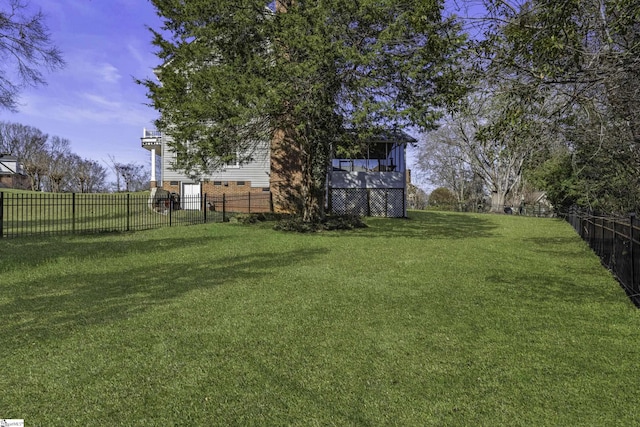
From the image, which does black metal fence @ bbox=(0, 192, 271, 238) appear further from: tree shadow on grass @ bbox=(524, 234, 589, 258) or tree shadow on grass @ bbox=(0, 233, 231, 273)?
tree shadow on grass @ bbox=(524, 234, 589, 258)

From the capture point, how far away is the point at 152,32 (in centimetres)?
1345

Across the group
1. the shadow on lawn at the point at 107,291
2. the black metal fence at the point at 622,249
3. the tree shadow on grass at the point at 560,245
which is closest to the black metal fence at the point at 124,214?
the shadow on lawn at the point at 107,291

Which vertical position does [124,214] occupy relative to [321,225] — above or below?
above

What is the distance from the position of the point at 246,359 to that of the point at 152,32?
13649 millimetres

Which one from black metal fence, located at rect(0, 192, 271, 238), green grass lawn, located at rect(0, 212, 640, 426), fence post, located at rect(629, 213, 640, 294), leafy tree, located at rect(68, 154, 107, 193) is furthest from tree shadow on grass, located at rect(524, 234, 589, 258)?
leafy tree, located at rect(68, 154, 107, 193)

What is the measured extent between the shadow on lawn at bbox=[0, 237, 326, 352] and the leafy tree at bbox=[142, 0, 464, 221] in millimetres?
4944

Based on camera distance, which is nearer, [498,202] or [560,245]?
[560,245]

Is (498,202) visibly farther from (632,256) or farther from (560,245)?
(632,256)

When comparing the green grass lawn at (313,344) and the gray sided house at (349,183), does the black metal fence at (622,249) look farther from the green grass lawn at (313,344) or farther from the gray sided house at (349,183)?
the gray sided house at (349,183)

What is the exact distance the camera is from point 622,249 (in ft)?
22.4

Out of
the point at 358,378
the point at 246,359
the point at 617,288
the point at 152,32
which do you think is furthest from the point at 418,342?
the point at 152,32

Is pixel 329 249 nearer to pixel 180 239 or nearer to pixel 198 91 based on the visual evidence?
pixel 180 239

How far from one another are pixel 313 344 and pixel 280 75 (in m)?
9.46

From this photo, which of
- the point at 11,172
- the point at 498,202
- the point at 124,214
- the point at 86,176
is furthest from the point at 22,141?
the point at 498,202
